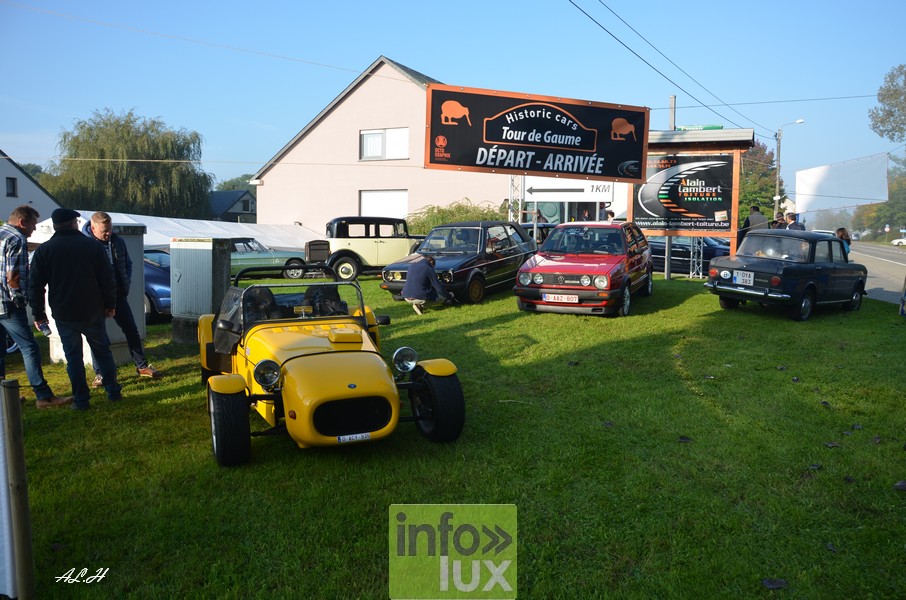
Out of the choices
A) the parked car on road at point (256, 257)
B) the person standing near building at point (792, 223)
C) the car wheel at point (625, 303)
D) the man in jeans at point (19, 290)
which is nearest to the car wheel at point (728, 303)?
the car wheel at point (625, 303)

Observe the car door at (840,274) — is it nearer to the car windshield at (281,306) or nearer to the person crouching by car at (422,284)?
the person crouching by car at (422,284)

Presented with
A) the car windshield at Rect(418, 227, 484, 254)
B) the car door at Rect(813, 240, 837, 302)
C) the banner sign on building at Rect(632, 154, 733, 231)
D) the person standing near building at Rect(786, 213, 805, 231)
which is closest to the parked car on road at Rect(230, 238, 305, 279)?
the car windshield at Rect(418, 227, 484, 254)

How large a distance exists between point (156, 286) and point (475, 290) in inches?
232

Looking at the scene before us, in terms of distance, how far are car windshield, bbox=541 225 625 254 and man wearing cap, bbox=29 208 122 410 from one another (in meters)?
8.13

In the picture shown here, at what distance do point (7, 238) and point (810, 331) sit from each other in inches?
432

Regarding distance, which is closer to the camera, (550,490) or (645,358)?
(550,490)

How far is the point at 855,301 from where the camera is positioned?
1358 cm

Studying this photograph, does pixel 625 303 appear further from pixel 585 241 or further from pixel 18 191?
pixel 18 191

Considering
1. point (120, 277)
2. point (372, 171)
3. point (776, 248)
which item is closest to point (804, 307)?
point (776, 248)

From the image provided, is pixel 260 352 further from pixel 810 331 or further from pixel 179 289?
pixel 810 331

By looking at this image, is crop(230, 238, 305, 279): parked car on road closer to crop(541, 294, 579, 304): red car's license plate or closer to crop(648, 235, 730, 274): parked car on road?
crop(541, 294, 579, 304): red car's license plate

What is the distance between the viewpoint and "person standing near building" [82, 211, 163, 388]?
723cm

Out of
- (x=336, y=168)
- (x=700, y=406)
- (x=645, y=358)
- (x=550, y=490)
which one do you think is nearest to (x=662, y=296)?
(x=645, y=358)

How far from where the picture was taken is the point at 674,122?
94.2 ft
